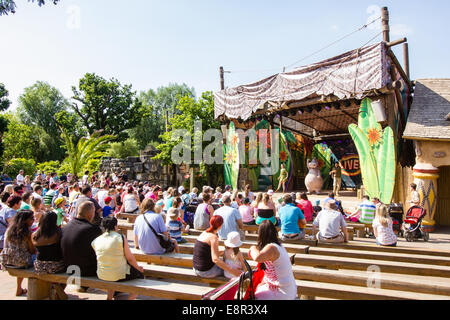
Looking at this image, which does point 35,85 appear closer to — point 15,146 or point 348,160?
point 15,146

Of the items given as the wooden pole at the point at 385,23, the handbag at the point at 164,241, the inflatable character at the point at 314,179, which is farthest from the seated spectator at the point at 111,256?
the inflatable character at the point at 314,179

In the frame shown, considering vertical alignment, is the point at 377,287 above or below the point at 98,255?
below

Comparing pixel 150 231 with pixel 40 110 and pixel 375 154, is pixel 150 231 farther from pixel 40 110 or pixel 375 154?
pixel 40 110

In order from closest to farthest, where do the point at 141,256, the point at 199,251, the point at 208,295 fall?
the point at 208,295, the point at 199,251, the point at 141,256

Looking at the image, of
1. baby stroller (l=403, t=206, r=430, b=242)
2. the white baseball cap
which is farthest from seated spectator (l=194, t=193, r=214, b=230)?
baby stroller (l=403, t=206, r=430, b=242)

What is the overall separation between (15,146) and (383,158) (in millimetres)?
30859

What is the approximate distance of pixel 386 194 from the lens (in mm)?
11812

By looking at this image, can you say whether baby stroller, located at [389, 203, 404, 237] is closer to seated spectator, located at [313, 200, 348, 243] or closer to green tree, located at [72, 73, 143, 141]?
seated spectator, located at [313, 200, 348, 243]

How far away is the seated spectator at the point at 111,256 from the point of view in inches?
160

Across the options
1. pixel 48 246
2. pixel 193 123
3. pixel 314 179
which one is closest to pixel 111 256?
pixel 48 246

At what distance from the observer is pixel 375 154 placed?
40.2ft

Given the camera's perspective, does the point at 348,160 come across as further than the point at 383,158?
Yes

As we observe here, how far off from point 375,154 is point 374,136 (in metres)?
0.64
